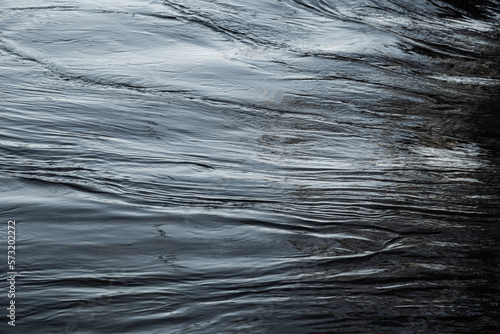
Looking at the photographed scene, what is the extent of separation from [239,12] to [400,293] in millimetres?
4392

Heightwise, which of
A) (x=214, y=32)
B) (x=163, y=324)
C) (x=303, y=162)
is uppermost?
(x=214, y=32)

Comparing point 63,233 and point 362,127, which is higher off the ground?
point 362,127

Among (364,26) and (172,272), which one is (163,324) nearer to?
(172,272)

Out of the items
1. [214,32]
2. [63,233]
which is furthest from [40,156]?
[214,32]

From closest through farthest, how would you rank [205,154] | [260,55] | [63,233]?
[63,233] < [205,154] < [260,55]

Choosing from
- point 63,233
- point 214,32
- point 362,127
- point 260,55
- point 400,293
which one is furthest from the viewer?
point 214,32

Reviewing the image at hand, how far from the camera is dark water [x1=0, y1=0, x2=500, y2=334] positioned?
195cm

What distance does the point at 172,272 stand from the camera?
2076 millimetres

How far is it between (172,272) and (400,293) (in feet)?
2.46

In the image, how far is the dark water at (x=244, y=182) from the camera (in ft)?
6.40

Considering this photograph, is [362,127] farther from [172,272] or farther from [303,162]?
[172,272]

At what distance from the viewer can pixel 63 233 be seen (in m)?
2.23

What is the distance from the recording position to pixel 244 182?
9.03 feet

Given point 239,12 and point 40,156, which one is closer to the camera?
point 40,156
